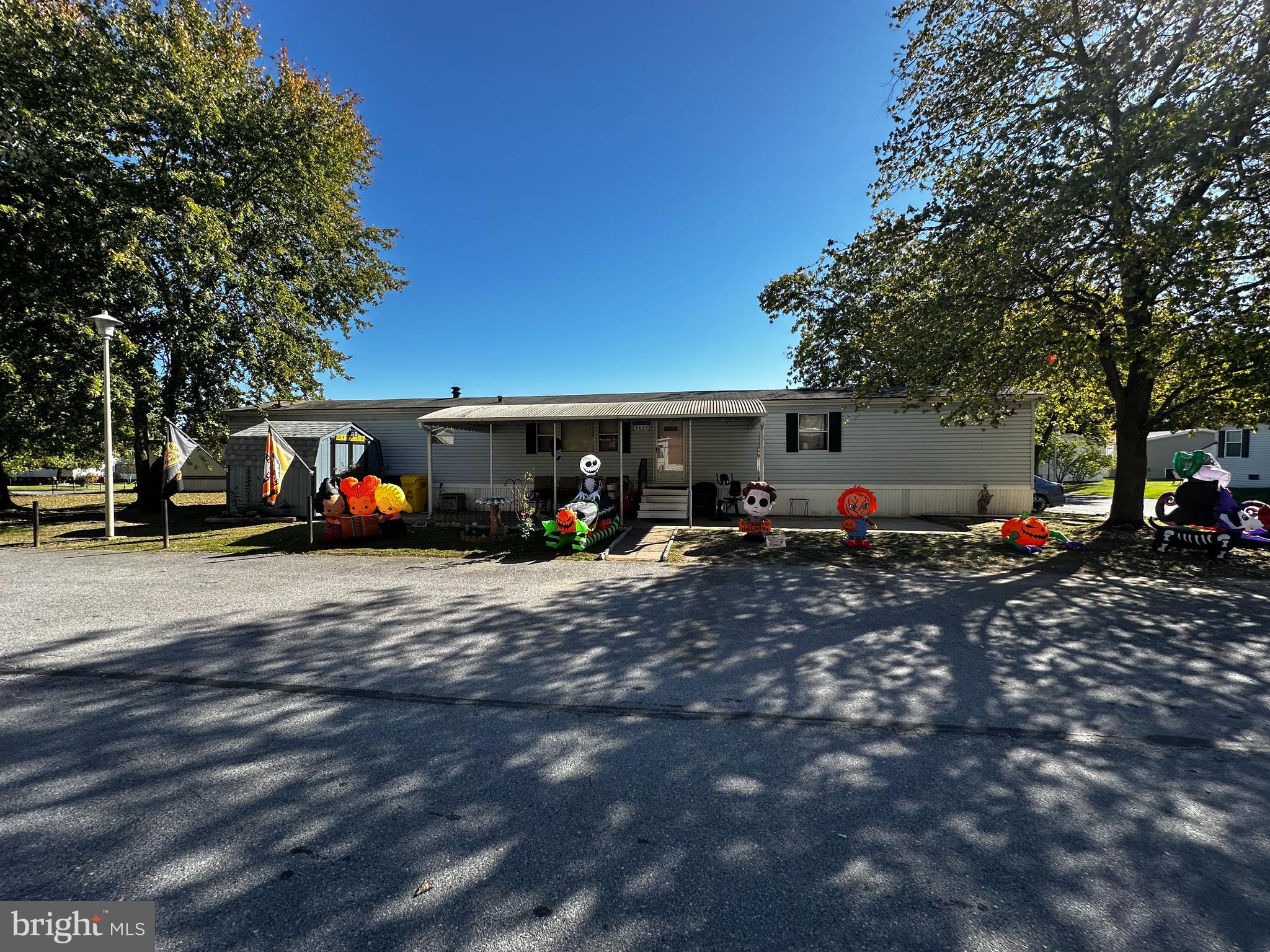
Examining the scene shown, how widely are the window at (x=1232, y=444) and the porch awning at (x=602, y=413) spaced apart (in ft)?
95.0

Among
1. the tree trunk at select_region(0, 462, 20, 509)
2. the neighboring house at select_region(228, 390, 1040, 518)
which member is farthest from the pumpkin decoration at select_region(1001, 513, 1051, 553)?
the tree trunk at select_region(0, 462, 20, 509)

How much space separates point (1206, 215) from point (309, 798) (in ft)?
38.3

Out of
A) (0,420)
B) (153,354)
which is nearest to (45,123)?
(153,354)

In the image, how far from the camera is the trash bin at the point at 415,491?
1555cm

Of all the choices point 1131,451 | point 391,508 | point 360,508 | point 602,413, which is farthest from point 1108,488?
point 360,508

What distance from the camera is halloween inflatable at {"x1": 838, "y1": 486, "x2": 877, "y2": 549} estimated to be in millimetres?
9062

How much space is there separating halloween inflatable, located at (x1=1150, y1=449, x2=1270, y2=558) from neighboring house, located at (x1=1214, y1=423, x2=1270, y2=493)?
2533 cm

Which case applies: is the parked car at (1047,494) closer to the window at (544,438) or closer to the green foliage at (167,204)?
the window at (544,438)

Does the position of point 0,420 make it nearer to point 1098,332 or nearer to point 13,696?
point 13,696

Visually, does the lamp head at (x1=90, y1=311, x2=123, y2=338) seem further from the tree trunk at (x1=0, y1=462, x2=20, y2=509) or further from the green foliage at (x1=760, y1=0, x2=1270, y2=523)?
the green foliage at (x1=760, y1=0, x2=1270, y2=523)

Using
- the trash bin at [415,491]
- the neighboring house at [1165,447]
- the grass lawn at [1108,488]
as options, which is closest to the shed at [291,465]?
the trash bin at [415,491]

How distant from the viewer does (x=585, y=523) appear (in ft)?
30.3

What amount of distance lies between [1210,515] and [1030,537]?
2632 millimetres

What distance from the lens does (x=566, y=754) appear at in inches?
109
